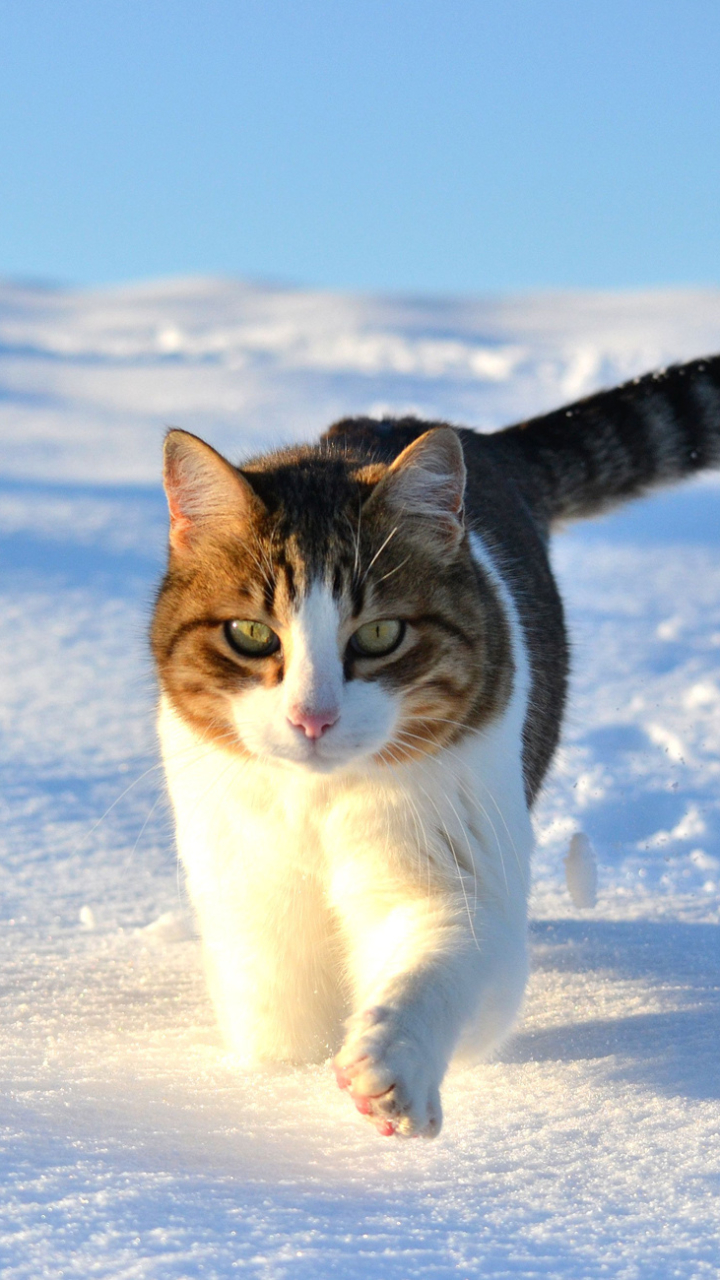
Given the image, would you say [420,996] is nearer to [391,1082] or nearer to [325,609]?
[391,1082]

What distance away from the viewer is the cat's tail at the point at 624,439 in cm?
296

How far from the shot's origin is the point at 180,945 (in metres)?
2.56

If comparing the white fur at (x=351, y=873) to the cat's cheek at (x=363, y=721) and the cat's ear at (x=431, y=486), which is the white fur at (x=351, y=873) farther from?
the cat's ear at (x=431, y=486)

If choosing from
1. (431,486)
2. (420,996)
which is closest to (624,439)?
(431,486)

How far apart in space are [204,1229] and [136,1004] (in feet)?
3.01

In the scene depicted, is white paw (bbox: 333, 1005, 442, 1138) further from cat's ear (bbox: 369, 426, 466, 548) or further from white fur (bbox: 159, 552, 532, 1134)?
cat's ear (bbox: 369, 426, 466, 548)

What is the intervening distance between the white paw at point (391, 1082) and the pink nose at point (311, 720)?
0.35 meters

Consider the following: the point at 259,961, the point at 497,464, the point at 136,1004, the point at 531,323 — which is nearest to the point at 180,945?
the point at 136,1004

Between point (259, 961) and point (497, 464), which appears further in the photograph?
point (497, 464)

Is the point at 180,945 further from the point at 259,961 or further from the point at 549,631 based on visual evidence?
the point at 549,631

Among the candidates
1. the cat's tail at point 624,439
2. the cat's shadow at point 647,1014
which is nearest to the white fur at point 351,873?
the cat's shadow at point 647,1014

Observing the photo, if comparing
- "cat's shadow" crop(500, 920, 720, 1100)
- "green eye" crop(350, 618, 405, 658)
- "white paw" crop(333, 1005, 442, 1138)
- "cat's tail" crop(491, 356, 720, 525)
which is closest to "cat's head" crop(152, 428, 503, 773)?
"green eye" crop(350, 618, 405, 658)

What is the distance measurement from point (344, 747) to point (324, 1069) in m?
0.58

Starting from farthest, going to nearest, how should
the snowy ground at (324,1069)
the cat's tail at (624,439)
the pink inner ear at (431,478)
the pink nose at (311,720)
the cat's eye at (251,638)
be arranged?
the cat's tail at (624,439) < the pink inner ear at (431,478) < the cat's eye at (251,638) < the pink nose at (311,720) < the snowy ground at (324,1069)
